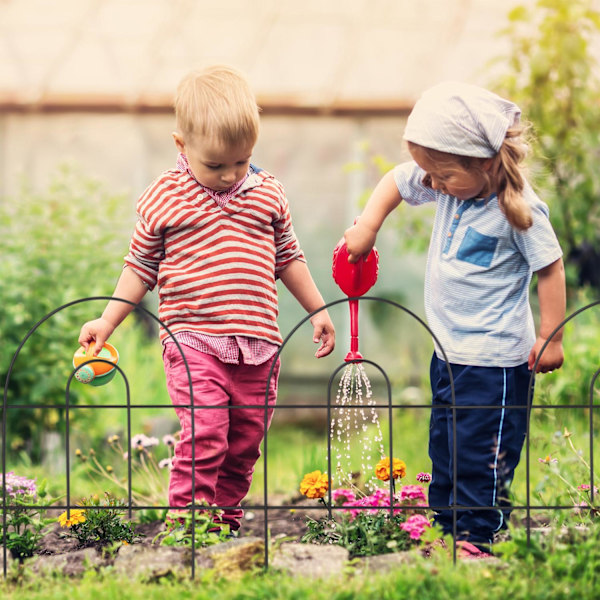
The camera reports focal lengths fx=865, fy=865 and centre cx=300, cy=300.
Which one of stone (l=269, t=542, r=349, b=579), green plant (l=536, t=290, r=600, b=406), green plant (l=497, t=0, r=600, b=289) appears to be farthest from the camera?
green plant (l=497, t=0, r=600, b=289)

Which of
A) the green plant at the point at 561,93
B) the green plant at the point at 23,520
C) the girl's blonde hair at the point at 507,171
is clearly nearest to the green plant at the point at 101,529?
the green plant at the point at 23,520

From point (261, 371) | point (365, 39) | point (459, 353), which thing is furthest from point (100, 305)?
point (365, 39)

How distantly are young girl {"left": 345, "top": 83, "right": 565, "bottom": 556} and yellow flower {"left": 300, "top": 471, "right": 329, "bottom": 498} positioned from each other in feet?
1.18

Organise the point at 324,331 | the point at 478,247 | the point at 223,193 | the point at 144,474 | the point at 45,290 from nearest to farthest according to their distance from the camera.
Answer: the point at 478,247, the point at 223,193, the point at 324,331, the point at 144,474, the point at 45,290

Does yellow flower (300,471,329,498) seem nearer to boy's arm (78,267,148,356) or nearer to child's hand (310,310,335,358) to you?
child's hand (310,310,335,358)

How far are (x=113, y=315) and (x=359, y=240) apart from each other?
0.82 meters

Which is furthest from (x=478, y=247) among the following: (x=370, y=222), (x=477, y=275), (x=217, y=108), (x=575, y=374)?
(x=575, y=374)

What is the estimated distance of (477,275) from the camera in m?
2.65

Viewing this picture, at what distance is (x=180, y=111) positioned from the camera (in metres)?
2.62

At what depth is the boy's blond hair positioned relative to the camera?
99.3 inches

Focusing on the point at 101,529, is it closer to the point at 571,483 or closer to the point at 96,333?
the point at 96,333

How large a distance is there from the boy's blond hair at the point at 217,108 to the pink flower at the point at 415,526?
1.23m

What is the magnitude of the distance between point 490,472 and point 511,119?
1081 mm

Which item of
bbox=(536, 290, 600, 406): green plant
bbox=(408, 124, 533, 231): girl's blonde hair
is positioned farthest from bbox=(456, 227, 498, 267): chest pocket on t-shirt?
bbox=(536, 290, 600, 406): green plant
